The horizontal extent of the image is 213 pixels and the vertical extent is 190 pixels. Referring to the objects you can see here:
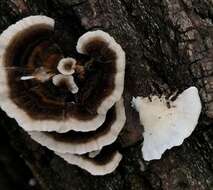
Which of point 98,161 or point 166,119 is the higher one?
point 166,119

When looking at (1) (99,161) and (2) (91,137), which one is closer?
(2) (91,137)

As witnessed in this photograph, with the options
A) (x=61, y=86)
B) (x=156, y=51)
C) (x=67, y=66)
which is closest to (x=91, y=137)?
(x=61, y=86)

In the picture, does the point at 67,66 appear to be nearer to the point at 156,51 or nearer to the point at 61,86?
the point at 61,86

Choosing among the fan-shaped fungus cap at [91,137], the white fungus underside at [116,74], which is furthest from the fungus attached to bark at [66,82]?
the fan-shaped fungus cap at [91,137]

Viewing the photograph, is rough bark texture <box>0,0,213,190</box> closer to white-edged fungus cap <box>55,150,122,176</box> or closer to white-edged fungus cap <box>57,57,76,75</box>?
white-edged fungus cap <box>55,150,122,176</box>

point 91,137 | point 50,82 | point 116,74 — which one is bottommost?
point 91,137

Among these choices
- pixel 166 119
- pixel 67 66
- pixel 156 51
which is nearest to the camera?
pixel 67 66

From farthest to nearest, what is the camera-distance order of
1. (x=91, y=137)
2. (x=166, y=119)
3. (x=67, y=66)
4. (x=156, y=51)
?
(x=156, y=51)
(x=166, y=119)
(x=91, y=137)
(x=67, y=66)

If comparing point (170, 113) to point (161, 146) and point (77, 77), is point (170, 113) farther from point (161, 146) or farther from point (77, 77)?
point (77, 77)
